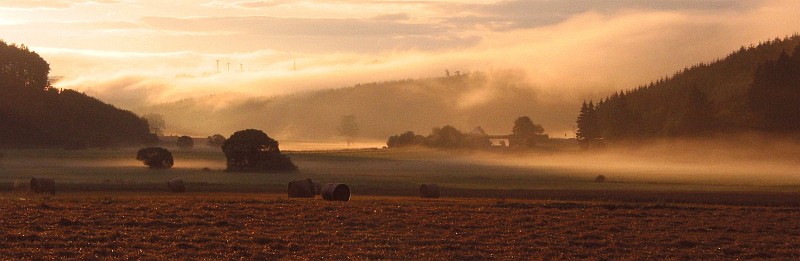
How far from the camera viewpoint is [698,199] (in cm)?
5441

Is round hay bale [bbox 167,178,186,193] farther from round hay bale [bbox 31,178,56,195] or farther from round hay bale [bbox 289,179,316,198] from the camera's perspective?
round hay bale [bbox 289,179,316,198]

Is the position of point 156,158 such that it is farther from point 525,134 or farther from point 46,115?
point 525,134

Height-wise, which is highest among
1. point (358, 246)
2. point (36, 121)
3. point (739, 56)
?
point (739, 56)

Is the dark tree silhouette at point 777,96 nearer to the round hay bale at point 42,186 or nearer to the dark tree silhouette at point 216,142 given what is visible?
the dark tree silhouette at point 216,142

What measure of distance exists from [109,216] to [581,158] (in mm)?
115630

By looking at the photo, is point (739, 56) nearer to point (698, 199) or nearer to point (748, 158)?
point (748, 158)

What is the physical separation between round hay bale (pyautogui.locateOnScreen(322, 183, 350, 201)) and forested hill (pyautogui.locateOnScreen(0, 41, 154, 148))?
335ft

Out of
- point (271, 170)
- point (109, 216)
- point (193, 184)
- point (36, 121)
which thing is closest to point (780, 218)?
point (109, 216)

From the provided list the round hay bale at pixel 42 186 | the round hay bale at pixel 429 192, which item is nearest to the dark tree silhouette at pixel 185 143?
the round hay bale at pixel 42 186

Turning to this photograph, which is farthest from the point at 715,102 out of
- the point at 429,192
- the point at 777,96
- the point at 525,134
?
the point at 429,192

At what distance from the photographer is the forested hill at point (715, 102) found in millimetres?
147750

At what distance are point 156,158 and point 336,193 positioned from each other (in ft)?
177

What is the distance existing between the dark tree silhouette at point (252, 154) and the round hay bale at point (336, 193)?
4444cm

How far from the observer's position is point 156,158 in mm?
100062
